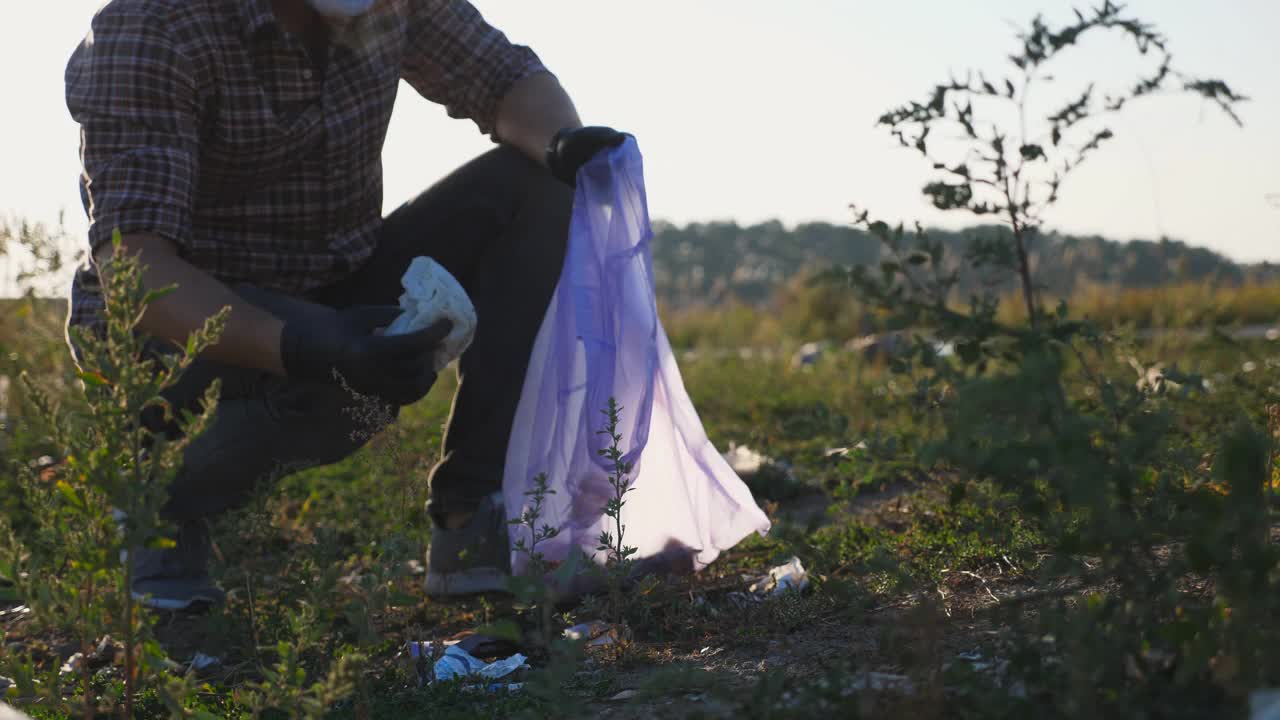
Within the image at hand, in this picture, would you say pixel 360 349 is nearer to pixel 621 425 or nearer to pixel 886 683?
pixel 621 425

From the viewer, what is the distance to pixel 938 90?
69.7 inches

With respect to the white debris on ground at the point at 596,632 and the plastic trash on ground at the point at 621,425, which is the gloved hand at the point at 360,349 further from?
the white debris on ground at the point at 596,632

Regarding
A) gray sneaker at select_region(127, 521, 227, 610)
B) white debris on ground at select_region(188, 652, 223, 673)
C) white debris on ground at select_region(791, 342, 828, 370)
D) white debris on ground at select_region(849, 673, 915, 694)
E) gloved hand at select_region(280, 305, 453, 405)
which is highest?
gloved hand at select_region(280, 305, 453, 405)

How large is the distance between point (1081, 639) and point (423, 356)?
159 cm

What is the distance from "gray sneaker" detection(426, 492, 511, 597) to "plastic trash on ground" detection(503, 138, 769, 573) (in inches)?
5.3

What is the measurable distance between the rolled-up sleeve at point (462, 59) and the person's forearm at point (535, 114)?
0.04 m

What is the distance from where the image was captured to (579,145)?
9.45 feet

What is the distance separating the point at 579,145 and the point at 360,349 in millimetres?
841

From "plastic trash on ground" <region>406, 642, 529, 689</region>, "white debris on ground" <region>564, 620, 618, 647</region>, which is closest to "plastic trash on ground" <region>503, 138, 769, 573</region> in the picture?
"white debris on ground" <region>564, 620, 618, 647</region>

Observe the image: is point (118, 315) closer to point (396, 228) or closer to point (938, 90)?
point (938, 90)

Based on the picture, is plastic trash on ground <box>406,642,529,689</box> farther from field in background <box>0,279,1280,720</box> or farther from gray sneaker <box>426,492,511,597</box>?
gray sneaker <box>426,492,511,597</box>

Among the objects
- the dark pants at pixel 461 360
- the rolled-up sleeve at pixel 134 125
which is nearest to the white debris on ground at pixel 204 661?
the dark pants at pixel 461 360

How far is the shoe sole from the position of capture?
8.90 feet

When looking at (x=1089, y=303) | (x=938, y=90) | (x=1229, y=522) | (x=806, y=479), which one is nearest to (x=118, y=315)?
(x=938, y=90)
